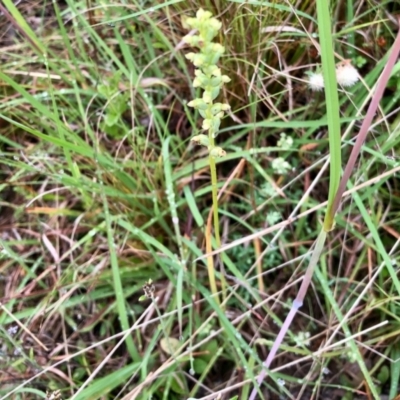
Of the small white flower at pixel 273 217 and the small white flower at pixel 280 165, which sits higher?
the small white flower at pixel 280 165

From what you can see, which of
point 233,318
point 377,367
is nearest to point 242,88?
point 233,318

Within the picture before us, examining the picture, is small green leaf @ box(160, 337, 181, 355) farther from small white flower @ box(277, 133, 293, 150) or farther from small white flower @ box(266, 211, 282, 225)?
small white flower @ box(277, 133, 293, 150)

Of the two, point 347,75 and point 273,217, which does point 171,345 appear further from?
point 347,75

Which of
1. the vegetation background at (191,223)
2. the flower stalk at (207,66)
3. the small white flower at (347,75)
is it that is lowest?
the vegetation background at (191,223)

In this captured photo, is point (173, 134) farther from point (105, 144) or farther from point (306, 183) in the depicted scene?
point (306, 183)

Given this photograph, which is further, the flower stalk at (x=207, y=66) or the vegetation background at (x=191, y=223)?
the vegetation background at (x=191, y=223)

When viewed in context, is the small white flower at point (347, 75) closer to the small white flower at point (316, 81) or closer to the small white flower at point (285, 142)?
the small white flower at point (316, 81)

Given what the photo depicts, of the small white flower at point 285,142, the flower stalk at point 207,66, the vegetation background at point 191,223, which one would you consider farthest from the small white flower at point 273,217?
the flower stalk at point 207,66
